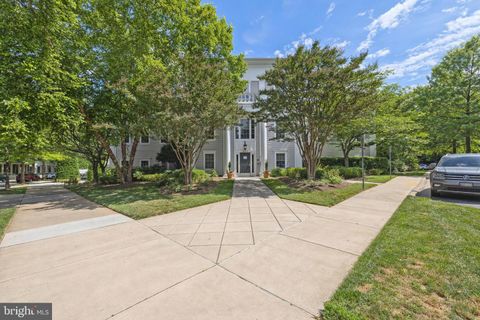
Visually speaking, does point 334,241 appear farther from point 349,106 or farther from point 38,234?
point 349,106

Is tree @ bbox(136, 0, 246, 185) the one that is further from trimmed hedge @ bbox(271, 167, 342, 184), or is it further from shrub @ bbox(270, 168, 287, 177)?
shrub @ bbox(270, 168, 287, 177)

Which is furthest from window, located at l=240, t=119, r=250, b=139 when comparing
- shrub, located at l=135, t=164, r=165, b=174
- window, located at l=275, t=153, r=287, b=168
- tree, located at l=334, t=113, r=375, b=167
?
shrub, located at l=135, t=164, r=165, b=174

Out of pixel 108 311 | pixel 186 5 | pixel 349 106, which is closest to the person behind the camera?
pixel 108 311

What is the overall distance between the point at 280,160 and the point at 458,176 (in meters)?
12.3

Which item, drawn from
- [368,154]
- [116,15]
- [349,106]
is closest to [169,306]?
[349,106]

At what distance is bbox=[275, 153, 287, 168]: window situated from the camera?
18.4 m

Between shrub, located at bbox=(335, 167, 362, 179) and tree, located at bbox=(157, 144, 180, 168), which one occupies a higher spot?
tree, located at bbox=(157, 144, 180, 168)

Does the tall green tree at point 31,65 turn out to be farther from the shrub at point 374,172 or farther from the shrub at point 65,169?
the shrub at point 65,169

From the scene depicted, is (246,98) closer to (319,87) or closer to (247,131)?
(247,131)

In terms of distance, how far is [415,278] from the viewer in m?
2.48

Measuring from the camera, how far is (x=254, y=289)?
2.35 metres

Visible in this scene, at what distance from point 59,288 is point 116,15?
13578 mm

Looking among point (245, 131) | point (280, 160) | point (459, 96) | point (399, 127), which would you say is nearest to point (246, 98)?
point (245, 131)

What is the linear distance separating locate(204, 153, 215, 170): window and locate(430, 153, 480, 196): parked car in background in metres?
15.2
